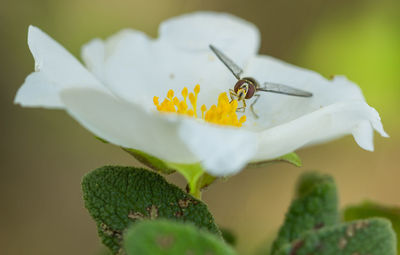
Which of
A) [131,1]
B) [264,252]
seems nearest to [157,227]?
[264,252]

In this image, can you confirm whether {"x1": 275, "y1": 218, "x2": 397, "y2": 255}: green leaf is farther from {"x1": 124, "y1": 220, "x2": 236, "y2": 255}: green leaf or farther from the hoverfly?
the hoverfly

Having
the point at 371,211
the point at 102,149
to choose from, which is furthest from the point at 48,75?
the point at 102,149

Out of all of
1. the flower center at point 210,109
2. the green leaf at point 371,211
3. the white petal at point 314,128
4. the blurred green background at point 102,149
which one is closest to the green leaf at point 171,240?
the white petal at point 314,128

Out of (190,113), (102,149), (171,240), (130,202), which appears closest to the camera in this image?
(171,240)

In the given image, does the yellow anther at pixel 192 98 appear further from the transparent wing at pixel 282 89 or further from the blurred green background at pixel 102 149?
the blurred green background at pixel 102 149

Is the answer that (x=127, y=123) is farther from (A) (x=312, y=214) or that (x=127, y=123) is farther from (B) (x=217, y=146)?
(A) (x=312, y=214)

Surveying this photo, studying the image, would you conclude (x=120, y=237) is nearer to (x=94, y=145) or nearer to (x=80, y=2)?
(x=94, y=145)

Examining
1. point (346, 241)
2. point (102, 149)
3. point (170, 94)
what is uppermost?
point (170, 94)
